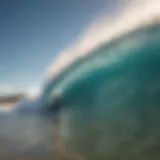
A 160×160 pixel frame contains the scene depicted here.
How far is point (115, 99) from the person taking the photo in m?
1.22

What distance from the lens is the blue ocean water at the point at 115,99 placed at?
1.14m

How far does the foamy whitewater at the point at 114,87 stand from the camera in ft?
3.73

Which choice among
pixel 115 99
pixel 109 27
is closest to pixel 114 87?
pixel 115 99

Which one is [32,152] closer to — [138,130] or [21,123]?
[21,123]

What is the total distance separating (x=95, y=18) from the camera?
1.16 meters

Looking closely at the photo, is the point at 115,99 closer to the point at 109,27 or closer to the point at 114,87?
the point at 114,87

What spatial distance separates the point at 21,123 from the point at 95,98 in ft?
1.14

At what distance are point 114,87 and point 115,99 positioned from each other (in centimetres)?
5

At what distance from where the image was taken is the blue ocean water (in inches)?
44.7

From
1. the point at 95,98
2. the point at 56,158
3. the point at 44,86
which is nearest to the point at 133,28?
the point at 95,98

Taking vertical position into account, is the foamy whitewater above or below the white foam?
below

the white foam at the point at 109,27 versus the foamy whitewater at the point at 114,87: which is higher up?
the white foam at the point at 109,27

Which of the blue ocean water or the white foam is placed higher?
the white foam

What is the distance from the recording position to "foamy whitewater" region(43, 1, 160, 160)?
3.73 feet
